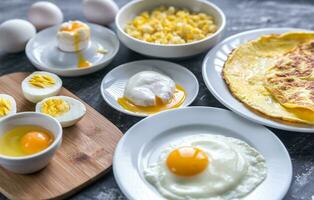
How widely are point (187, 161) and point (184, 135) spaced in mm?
253

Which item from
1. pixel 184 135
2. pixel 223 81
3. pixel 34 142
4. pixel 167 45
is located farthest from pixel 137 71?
pixel 34 142

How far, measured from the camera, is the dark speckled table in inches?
68.0

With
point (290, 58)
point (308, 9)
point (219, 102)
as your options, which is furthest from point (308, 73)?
point (308, 9)

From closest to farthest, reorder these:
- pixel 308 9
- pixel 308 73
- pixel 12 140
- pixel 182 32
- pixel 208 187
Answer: pixel 208 187 → pixel 12 140 → pixel 308 73 → pixel 182 32 → pixel 308 9

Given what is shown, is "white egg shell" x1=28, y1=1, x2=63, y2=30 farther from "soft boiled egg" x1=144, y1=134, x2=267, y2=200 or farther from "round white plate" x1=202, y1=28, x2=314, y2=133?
"soft boiled egg" x1=144, y1=134, x2=267, y2=200

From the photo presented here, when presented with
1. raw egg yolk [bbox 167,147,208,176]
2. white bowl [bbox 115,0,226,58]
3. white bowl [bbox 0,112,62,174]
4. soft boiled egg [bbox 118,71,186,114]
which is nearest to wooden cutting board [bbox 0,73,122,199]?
white bowl [bbox 0,112,62,174]

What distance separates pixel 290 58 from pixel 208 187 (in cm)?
90

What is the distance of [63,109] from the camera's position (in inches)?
76.2

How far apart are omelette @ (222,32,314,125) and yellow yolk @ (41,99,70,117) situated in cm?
67

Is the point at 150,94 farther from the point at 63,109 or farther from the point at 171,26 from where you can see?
the point at 171,26

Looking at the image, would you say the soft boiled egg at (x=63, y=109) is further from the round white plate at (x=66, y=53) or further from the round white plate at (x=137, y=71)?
the round white plate at (x=66, y=53)

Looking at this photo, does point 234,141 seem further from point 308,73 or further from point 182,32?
point 182,32

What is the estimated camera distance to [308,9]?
2873 mm

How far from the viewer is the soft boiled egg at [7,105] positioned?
192 cm
